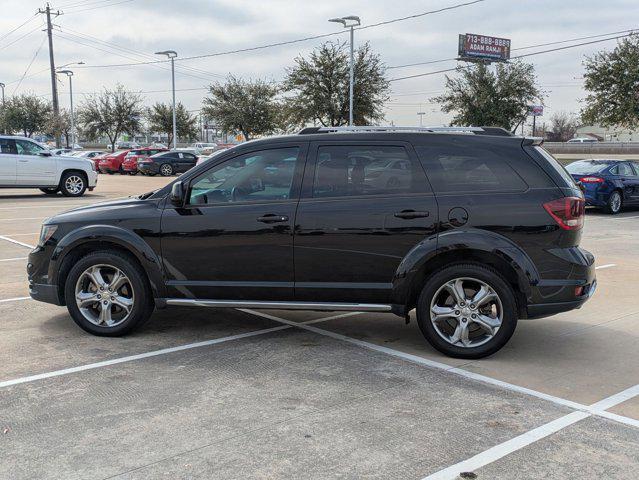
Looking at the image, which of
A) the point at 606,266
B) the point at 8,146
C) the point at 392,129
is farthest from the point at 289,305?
the point at 8,146

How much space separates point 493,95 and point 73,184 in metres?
27.6

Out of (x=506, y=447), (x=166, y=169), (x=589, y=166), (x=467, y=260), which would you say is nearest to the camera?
(x=506, y=447)

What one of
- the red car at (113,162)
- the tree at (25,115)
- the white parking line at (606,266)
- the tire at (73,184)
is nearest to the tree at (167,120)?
the tree at (25,115)

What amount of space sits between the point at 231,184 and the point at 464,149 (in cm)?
194

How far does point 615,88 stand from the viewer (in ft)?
91.1

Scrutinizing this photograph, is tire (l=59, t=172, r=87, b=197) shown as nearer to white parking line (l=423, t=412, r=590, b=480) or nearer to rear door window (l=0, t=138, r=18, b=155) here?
rear door window (l=0, t=138, r=18, b=155)

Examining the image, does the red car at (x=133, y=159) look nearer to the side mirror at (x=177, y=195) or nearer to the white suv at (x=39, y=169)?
the white suv at (x=39, y=169)

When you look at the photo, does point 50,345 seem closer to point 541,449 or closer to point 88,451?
point 88,451

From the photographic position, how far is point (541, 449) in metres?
3.58

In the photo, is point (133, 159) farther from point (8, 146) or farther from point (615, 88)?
point (615, 88)

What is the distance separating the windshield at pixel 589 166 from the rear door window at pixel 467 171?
45.0 feet

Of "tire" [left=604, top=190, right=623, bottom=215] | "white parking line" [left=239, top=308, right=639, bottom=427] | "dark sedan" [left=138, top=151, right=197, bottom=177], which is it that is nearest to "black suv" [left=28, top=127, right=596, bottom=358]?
"white parking line" [left=239, top=308, right=639, bottom=427]

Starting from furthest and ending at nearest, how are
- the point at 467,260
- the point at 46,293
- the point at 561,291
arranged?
the point at 46,293
the point at 467,260
the point at 561,291

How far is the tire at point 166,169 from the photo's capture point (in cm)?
3728
